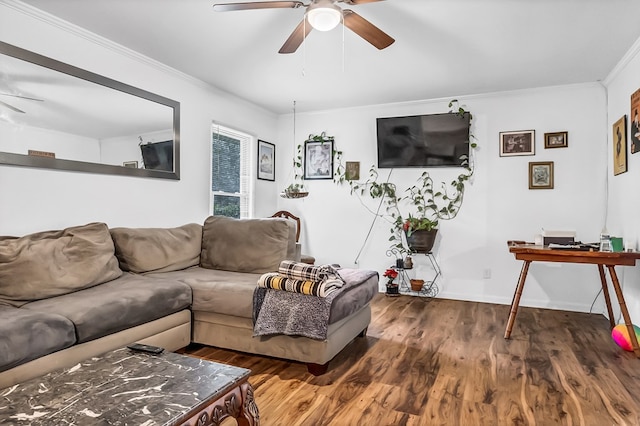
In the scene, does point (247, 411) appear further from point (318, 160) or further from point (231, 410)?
point (318, 160)

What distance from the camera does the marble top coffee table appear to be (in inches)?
47.9

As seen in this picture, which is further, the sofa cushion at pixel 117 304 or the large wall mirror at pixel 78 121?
the large wall mirror at pixel 78 121

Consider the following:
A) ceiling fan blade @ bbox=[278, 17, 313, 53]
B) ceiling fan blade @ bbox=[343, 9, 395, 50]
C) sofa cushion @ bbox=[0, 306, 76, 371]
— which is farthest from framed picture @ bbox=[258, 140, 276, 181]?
sofa cushion @ bbox=[0, 306, 76, 371]

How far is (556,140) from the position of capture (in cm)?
425

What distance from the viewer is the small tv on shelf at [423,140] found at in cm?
463

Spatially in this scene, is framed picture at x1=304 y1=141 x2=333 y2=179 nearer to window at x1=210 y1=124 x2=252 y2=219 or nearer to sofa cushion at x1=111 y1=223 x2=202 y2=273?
window at x1=210 y1=124 x2=252 y2=219

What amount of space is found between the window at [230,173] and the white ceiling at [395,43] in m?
0.59

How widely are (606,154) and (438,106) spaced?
1.86 meters

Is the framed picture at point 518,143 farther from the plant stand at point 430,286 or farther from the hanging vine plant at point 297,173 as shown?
the hanging vine plant at point 297,173

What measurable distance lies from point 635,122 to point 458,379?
2590 mm

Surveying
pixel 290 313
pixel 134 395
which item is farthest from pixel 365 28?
pixel 134 395

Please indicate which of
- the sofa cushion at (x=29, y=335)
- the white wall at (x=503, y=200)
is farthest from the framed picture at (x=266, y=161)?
the sofa cushion at (x=29, y=335)

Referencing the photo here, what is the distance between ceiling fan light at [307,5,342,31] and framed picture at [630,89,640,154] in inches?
103

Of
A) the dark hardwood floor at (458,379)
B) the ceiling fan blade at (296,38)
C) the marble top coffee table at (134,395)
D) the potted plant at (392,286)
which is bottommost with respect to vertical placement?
the dark hardwood floor at (458,379)
